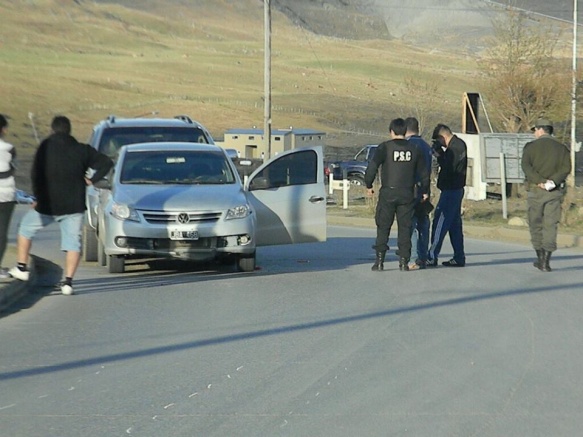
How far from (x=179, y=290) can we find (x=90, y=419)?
250 inches

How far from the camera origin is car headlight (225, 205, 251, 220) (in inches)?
594

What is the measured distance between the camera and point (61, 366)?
367 inches

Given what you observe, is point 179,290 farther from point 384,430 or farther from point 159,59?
point 159,59

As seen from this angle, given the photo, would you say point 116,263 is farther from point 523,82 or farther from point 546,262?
point 523,82

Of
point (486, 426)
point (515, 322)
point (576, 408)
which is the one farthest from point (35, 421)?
point (515, 322)

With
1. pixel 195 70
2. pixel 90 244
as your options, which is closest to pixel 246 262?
pixel 90 244

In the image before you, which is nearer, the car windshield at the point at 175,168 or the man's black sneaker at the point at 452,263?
the car windshield at the point at 175,168

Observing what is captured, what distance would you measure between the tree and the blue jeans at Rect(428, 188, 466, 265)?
24.0m

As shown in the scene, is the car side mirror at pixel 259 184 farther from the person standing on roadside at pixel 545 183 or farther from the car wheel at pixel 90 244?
the person standing on roadside at pixel 545 183

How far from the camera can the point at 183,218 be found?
14.9 metres

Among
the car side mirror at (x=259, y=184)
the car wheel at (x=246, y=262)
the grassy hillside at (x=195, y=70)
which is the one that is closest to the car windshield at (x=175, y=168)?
the car side mirror at (x=259, y=184)

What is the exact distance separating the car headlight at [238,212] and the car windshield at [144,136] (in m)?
3.05

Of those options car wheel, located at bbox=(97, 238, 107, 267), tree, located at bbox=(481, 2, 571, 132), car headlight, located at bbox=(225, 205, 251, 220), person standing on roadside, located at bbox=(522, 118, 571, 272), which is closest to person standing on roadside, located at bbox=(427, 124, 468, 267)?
person standing on roadside, located at bbox=(522, 118, 571, 272)

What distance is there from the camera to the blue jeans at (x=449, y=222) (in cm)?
1631
